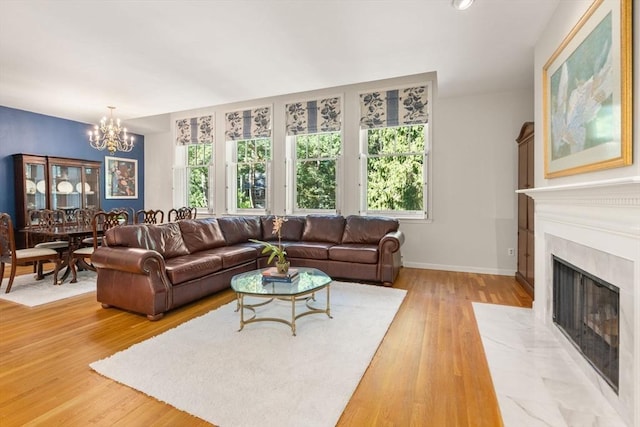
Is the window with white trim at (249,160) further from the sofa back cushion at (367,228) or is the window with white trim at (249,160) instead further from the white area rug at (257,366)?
the white area rug at (257,366)

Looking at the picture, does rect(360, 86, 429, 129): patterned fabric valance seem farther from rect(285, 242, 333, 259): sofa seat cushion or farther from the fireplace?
the fireplace

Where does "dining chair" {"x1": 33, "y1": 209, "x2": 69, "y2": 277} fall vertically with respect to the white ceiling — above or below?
below

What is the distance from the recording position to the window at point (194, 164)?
22.6ft

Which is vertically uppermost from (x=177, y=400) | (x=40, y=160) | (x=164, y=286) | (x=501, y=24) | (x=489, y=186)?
(x=501, y=24)

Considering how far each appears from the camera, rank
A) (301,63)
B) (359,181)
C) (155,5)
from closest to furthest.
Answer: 1. (155,5)
2. (301,63)
3. (359,181)

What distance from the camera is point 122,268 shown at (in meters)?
3.08

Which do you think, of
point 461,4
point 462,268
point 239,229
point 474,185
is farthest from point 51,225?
point 474,185

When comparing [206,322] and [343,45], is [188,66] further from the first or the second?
[206,322]

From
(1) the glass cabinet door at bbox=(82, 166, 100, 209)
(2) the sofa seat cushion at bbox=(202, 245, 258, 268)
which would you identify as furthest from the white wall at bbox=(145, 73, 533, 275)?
(1) the glass cabinet door at bbox=(82, 166, 100, 209)

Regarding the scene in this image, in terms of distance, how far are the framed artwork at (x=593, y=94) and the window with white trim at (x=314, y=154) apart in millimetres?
3394

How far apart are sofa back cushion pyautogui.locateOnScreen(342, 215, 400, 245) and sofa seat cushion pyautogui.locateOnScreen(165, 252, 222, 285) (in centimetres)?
199

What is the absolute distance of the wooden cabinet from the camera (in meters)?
3.75

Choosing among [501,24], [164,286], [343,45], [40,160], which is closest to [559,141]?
[501,24]

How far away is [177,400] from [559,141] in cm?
319
